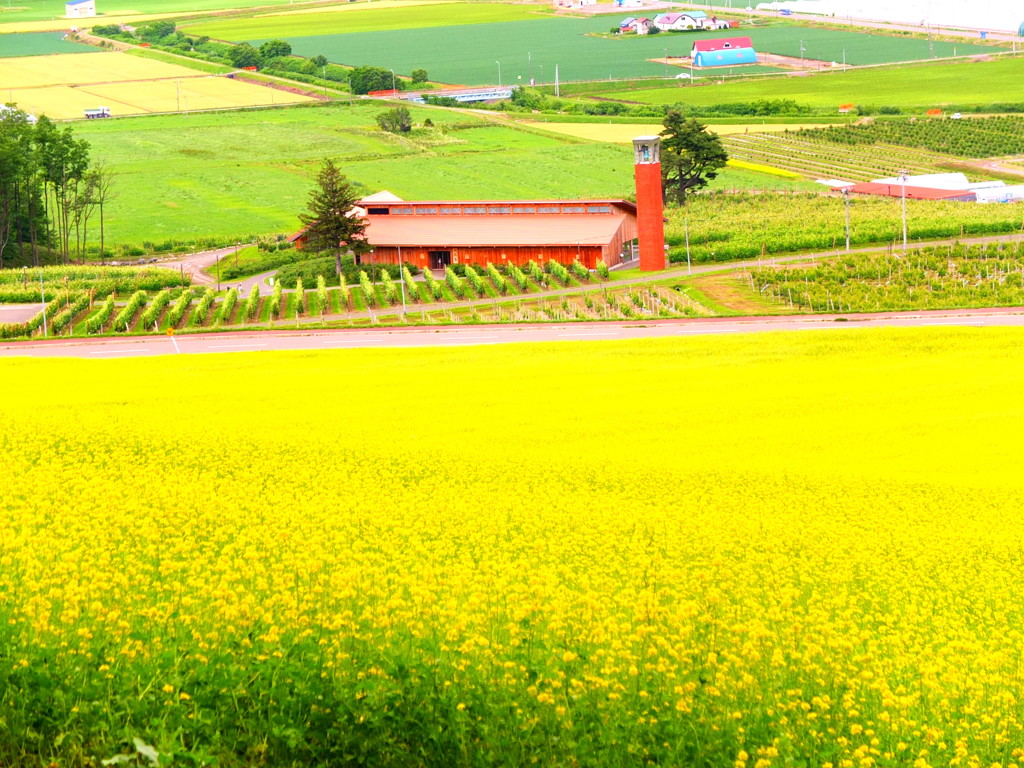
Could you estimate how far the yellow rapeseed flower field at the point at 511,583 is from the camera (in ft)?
55.9

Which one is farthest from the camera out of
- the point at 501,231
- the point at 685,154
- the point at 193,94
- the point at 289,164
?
the point at 193,94

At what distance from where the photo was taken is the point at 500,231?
8944 cm

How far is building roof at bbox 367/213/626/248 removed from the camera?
287ft

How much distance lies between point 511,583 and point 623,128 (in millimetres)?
137926

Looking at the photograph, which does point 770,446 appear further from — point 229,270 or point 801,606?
point 229,270

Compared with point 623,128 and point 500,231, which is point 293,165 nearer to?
point 623,128

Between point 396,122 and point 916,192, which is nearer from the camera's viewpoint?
point 916,192

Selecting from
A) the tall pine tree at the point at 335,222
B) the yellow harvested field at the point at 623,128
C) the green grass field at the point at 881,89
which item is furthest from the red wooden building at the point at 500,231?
the green grass field at the point at 881,89

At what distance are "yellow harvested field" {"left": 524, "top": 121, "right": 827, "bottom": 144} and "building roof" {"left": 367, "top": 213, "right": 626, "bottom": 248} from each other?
5849 centimetres

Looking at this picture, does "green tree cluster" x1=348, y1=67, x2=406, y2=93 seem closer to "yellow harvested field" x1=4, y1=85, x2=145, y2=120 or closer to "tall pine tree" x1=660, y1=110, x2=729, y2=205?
"yellow harvested field" x1=4, y1=85, x2=145, y2=120

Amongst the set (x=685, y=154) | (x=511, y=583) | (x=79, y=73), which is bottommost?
(x=511, y=583)

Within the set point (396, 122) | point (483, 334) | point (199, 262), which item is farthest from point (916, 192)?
point (483, 334)

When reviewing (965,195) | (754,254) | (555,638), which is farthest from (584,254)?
(555,638)

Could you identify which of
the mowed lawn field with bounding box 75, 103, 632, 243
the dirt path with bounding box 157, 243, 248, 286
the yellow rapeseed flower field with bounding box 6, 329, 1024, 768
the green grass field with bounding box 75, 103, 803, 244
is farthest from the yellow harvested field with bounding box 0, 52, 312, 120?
the yellow rapeseed flower field with bounding box 6, 329, 1024, 768
